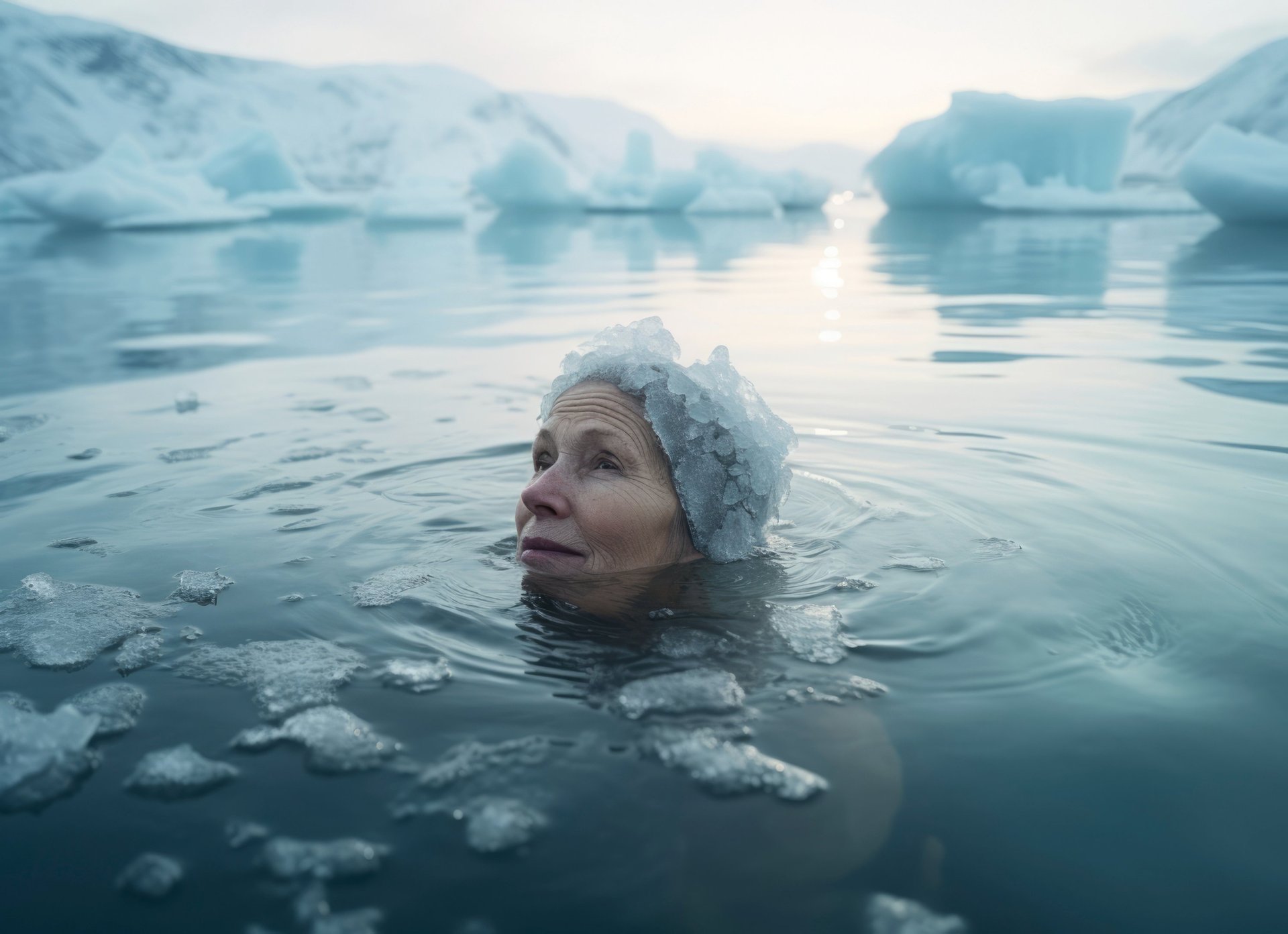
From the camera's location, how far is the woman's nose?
11.9 ft

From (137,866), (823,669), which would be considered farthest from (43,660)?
(823,669)

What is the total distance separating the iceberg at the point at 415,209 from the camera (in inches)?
1383

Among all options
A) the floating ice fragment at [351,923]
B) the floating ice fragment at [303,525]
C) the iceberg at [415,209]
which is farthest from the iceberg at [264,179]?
the floating ice fragment at [351,923]

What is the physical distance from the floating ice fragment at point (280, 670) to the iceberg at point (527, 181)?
34.1 meters

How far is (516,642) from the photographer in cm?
319

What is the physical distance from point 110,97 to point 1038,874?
90187 millimetres

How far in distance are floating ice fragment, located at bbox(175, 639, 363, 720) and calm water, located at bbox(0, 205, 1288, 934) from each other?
5cm

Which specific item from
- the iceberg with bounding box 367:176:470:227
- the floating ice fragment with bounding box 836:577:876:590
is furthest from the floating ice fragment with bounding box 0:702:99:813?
the iceberg with bounding box 367:176:470:227

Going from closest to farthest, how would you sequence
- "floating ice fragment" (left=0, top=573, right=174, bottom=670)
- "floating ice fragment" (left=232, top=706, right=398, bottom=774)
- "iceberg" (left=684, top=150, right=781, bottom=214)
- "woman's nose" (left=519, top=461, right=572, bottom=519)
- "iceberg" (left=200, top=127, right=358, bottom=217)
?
"floating ice fragment" (left=232, top=706, right=398, bottom=774) < "floating ice fragment" (left=0, top=573, right=174, bottom=670) < "woman's nose" (left=519, top=461, right=572, bottom=519) < "iceberg" (left=200, top=127, right=358, bottom=217) < "iceberg" (left=684, top=150, right=781, bottom=214)

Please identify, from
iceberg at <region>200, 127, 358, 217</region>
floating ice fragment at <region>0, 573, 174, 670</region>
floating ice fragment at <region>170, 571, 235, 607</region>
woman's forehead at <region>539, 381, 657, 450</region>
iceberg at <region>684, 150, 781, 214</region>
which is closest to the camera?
floating ice fragment at <region>0, 573, 174, 670</region>

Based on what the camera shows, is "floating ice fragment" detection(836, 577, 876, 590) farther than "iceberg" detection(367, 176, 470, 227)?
No

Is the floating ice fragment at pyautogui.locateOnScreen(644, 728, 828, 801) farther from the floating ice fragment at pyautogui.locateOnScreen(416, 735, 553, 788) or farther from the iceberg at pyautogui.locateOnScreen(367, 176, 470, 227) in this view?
the iceberg at pyautogui.locateOnScreen(367, 176, 470, 227)

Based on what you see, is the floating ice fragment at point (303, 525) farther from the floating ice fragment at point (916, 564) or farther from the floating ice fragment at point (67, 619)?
the floating ice fragment at point (916, 564)

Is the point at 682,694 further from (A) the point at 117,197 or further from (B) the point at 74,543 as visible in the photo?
(A) the point at 117,197
